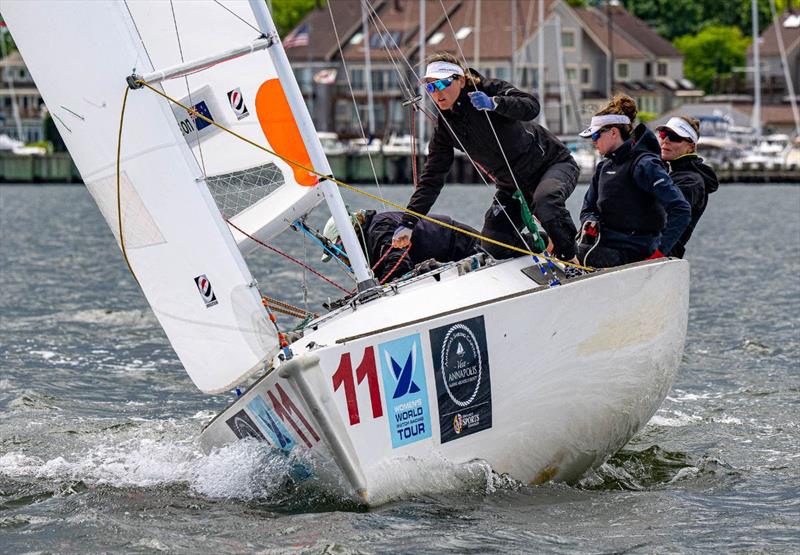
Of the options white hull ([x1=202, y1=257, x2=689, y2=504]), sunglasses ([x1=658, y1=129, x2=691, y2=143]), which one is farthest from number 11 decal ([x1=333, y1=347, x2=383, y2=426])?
sunglasses ([x1=658, y1=129, x2=691, y2=143])

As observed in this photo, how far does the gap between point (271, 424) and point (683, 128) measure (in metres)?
3.08

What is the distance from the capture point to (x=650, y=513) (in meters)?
7.14

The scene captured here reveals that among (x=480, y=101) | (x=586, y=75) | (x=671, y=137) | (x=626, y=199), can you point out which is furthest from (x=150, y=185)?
(x=586, y=75)

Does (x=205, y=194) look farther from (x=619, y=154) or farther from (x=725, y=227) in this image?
(x=725, y=227)

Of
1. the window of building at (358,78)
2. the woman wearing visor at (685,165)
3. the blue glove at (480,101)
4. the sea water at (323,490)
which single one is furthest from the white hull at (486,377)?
the window of building at (358,78)

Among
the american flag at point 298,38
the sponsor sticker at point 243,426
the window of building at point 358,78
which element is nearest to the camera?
the sponsor sticker at point 243,426

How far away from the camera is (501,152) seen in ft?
26.0

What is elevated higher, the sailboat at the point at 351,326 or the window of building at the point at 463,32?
the window of building at the point at 463,32

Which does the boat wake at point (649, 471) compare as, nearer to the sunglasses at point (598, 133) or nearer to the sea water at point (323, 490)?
the sea water at point (323, 490)

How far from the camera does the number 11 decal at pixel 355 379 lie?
21.7 feet

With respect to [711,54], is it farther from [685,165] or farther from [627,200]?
[627,200]

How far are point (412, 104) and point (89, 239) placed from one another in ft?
75.9

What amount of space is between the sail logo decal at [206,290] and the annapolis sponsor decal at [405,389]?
0.93m

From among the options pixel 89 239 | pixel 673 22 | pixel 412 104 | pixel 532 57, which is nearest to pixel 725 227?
pixel 89 239
